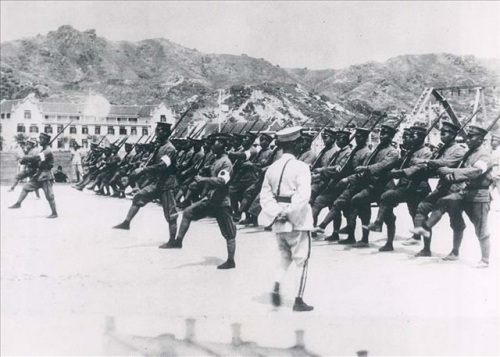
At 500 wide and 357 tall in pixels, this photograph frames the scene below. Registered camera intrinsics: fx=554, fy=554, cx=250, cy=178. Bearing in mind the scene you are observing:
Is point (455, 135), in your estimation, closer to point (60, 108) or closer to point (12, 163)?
point (60, 108)

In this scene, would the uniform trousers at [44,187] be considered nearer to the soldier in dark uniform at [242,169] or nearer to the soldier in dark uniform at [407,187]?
the soldier in dark uniform at [242,169]

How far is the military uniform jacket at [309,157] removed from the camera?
4699 millimetres

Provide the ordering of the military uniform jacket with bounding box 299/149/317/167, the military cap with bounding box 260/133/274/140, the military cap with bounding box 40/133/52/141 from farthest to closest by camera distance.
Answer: the military cap with bounding box 40/133/52/141, the military cap with bounding box 260/133/274/140, the military uniform jacket with bounding box 299/149/317/167

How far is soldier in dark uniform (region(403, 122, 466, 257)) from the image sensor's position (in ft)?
14.8

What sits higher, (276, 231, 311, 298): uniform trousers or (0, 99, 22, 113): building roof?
(0, 99, 22, 113): building roof

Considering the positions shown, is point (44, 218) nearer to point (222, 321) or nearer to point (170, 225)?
point (170, 225)

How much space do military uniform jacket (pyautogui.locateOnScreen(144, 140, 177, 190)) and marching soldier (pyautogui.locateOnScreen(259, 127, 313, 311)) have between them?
1333 millimetres

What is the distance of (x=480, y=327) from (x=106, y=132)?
371 centimetres

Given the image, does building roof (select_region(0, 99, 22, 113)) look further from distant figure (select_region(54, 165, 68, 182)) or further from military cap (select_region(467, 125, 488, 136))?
military cap (select_region(467, 125, 488, 136))

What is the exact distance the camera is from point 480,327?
14.4 ft

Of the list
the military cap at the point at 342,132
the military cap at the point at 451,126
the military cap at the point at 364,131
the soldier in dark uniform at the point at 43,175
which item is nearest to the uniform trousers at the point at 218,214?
the military cap at the point at 342,132

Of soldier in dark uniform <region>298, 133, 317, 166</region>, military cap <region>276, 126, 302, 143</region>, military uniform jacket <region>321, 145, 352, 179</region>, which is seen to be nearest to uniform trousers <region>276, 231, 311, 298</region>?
military cap <region>276, 126, 302, 143</region>

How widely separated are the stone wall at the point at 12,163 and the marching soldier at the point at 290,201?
266 cm

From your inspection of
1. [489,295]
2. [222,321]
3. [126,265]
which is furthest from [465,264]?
[126,265]
